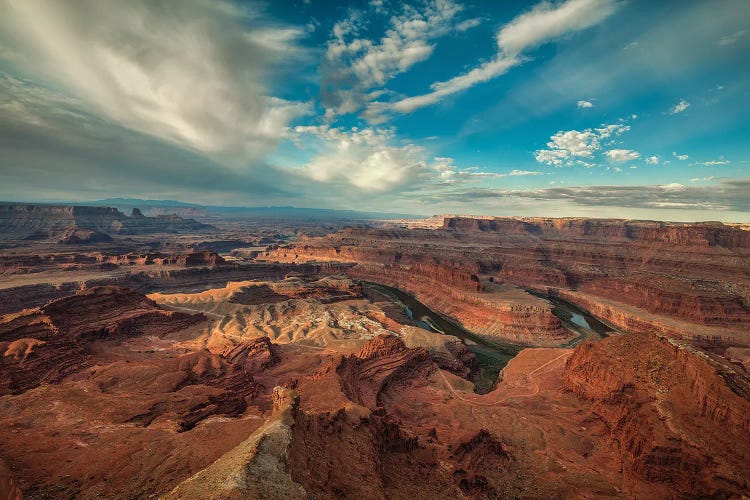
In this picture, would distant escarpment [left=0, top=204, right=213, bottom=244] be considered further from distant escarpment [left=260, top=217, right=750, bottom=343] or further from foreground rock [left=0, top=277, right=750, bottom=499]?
foreground rock [left=0, top=277, right=750, bottom=499]

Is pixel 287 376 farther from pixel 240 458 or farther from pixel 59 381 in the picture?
pixel 240 458

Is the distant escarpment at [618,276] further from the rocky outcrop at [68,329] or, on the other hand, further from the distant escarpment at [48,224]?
the distant escarpment at [48,224]

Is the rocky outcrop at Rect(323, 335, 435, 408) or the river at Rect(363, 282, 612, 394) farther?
the river at Rect(363, 282, 612, 394)

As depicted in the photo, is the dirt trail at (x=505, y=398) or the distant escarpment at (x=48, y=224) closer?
the dirt trail at (x=505, y=398)

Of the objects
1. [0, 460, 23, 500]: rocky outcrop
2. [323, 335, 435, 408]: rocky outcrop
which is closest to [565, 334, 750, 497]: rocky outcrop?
[323, 335, 435, 408]: rocky outcrop

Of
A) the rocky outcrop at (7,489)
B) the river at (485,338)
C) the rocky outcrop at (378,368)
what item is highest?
the rocky outcrop at (7,489)

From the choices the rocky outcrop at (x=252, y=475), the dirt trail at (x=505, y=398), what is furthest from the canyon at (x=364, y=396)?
the dirt trail at (x=505, y=398)

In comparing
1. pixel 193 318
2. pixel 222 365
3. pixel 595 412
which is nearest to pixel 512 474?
pixel 595 412
